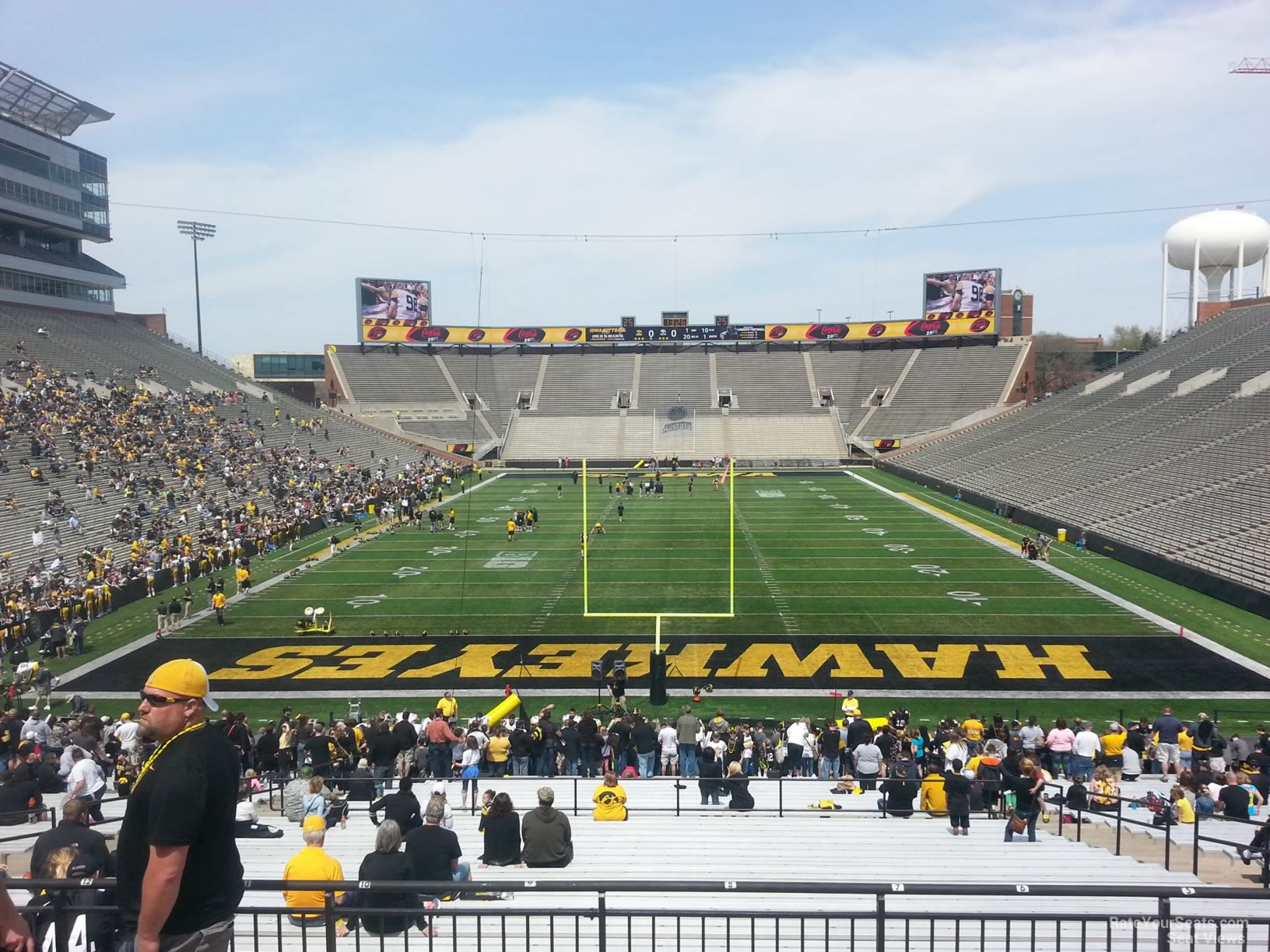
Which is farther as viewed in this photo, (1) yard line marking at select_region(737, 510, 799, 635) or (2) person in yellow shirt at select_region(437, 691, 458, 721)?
(1) yard line marking at select_region(737, 510, 799, 635)

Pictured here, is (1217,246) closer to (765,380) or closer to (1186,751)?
(765,380)

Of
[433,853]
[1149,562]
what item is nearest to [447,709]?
[433,853]

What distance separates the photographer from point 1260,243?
188 ft

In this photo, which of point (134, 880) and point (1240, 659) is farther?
point (1240, 659)

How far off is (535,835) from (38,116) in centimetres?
5925

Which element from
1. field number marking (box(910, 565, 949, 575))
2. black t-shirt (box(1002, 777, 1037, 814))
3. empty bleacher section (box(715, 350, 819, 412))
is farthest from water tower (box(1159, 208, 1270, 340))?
black t-shirt (box(1002, 777, 1037, 814))

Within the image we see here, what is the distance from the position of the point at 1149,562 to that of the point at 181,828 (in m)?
28.0

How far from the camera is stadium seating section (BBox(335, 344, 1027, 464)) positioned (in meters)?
66.4

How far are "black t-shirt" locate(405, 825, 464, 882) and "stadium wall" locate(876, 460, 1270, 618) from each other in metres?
21.2

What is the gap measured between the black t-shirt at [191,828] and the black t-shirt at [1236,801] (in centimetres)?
906

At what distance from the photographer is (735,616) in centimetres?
2150

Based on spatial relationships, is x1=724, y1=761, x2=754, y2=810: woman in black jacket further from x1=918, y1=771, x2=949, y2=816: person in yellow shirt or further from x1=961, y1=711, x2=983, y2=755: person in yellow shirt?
x1=961, y1=711, x2=983, y2=755: person in yellow shirt

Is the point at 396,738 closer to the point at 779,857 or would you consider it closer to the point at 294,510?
the point at 779,857

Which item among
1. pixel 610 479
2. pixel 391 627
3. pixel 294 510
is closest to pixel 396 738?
pixel 391 627
